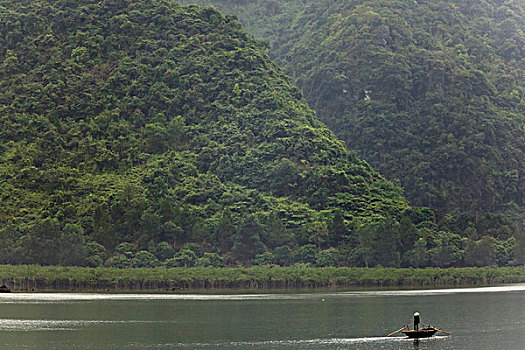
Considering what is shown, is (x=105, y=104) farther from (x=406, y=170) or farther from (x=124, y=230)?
(x=406, y=170)

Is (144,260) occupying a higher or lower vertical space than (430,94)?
lower

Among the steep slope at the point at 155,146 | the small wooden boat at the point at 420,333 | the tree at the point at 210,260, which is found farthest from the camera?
the steep slope at the point at 155,146

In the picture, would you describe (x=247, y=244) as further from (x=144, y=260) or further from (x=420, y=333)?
(x=420, y=333)

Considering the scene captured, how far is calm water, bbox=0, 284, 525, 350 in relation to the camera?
196 ft

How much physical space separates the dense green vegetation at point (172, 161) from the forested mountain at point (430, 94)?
22.7 metres

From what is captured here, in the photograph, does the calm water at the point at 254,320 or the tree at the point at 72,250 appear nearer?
the calm water at the point at 254,320

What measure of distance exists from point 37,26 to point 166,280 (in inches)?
2439

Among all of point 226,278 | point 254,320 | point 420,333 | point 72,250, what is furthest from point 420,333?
point 72,250

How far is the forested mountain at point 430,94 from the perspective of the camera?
163125 millimetres

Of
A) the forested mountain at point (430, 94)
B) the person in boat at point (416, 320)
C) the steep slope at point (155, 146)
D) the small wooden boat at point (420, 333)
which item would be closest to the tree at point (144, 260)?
the steep slope at point (155, 146)

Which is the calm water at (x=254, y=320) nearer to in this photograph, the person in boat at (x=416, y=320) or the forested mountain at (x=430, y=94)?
the person in boat at (x=416, y=320)

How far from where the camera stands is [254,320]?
234 ft

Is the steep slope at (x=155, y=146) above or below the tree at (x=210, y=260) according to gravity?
above

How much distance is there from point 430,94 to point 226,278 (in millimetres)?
80727
